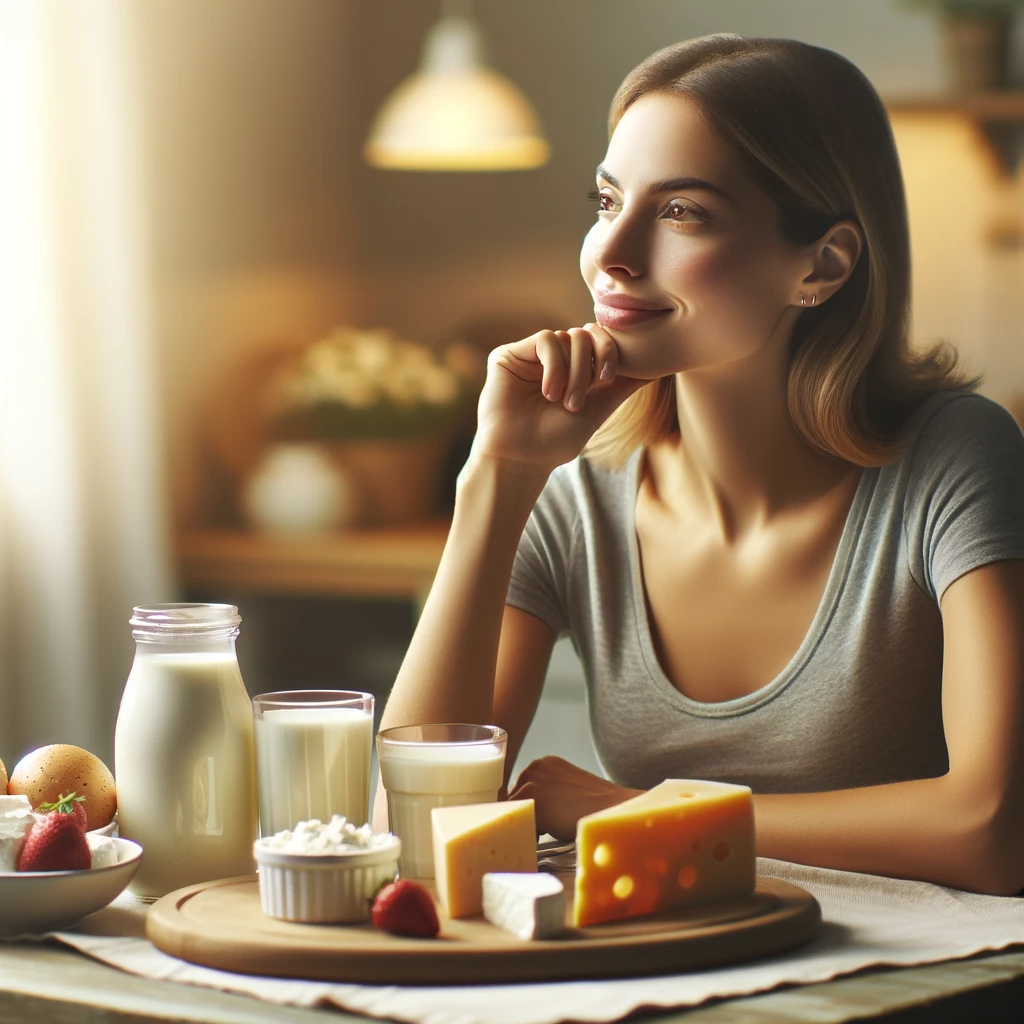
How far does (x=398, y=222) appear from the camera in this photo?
13.9ft

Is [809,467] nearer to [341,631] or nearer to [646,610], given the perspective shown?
[646,610]

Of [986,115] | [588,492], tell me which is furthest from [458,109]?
[588,492]

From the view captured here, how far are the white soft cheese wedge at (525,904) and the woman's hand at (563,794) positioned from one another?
0.88ft

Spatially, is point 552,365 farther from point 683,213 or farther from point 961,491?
point 961,491

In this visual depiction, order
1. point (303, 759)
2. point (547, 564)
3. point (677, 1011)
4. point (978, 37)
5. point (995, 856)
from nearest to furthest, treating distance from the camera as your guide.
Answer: point (677, 1011) < point (303, 759) < point (995, 856) < point (547, 564) < point (978, 37)

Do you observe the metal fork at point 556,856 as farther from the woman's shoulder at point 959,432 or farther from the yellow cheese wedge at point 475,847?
the woman's shoulder at point 959,432

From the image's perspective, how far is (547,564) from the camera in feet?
5.03

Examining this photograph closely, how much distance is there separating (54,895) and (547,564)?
740 millimetres

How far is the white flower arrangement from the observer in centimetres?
340

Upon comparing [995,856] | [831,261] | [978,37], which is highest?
[978,37]

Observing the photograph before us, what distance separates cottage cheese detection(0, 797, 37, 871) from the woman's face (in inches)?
25.9

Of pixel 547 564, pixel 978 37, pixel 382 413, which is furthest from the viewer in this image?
pixel 382 413

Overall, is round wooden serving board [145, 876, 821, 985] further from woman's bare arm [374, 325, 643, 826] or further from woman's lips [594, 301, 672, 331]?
woman's lips [594, 301, 672, 331]

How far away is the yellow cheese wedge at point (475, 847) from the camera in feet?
2.90
